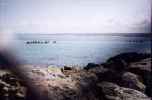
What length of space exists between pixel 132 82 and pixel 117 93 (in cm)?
13

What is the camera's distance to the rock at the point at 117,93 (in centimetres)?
214

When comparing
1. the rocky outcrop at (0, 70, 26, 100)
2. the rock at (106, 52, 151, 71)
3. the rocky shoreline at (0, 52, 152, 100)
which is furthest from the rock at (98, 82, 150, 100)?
the rocky outcrop at (0, 70, 26, 100)

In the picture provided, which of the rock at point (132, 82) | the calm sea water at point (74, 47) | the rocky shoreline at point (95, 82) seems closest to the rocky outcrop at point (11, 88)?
the rocky shoreline at point (95, 82)

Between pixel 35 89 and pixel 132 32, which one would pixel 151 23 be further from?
pixel 35 89

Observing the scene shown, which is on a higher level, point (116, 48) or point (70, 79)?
point (116, 48)

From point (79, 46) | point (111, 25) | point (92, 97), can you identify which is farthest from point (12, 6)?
point (92, 97)

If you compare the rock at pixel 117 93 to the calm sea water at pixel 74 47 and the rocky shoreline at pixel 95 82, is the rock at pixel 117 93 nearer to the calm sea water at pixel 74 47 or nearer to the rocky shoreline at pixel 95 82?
the rocky shoreline at pixel 95 82

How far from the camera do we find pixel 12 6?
223 centimetres

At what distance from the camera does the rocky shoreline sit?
2.15 meters

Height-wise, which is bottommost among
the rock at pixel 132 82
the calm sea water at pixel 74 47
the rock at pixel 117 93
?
the rock at pixel 117 93

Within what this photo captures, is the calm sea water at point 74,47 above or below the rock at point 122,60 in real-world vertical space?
above

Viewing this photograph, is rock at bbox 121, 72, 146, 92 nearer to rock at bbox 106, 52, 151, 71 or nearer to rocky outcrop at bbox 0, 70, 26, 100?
rock at bbox 106, 52, 151, 71

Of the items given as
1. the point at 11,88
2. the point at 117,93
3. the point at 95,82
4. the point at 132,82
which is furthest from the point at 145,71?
the point at 11,88

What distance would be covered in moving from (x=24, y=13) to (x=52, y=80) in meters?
0.51
